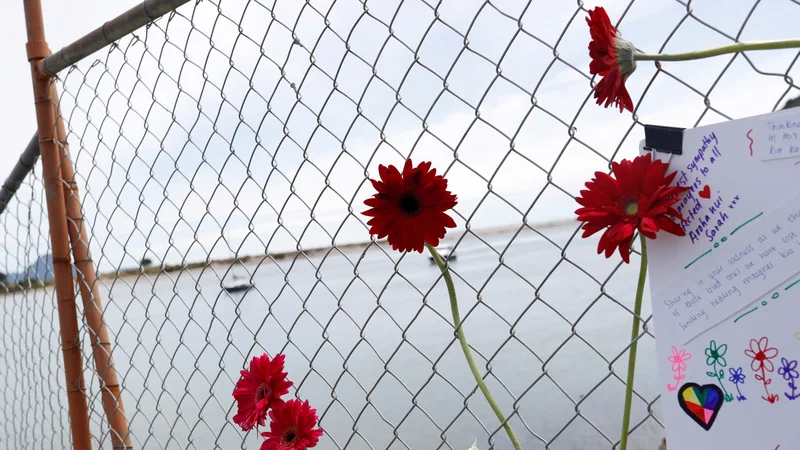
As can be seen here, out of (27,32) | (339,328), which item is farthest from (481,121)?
(339,328)

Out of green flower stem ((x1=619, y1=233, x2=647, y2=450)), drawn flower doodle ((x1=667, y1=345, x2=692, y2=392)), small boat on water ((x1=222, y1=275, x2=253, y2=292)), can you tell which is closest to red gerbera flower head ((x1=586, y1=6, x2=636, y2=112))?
green flower stem ((x1=619, y1=233, x2=647, y2=450))

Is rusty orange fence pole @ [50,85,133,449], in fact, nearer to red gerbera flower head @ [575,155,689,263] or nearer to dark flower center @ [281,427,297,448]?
dark flower center @ [281,427,297,448]

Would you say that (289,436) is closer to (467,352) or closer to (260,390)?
(260,390)

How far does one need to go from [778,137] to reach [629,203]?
→ 0.12 metres

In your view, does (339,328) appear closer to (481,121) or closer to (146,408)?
(146,408)

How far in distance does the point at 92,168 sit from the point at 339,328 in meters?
4.85

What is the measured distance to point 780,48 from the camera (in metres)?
0.44

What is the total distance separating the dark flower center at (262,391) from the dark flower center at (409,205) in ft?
1.09

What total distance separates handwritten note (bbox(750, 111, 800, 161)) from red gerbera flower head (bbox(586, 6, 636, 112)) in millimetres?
105

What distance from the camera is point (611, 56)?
0.49 metres

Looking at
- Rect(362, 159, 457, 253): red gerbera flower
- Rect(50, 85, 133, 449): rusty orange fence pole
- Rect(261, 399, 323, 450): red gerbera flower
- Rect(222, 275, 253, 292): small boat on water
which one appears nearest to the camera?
Rect(362, 159, 457, 253): red gerbera flower

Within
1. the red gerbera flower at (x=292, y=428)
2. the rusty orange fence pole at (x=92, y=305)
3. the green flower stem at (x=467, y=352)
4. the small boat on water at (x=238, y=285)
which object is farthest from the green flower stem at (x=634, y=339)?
the rusty orange fence pole at (x=92, y=305)

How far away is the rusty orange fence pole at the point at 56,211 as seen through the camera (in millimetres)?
1392

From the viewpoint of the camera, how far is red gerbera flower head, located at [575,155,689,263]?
47 centimetres
